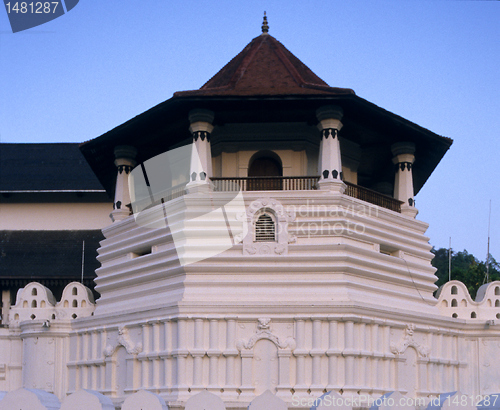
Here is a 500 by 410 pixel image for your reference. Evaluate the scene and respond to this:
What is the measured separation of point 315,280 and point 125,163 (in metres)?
7.79

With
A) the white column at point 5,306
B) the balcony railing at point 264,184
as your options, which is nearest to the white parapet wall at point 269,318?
the balcony railing at point 264,184

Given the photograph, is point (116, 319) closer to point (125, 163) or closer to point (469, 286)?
point (125, 163)

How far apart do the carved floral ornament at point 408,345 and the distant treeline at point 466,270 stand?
53.9ft

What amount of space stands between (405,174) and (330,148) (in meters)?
3.63

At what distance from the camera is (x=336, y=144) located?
22391 mm

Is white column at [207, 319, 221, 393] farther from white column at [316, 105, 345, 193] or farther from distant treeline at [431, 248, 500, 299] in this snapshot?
distant treeline at [431, 248, 500, 299]

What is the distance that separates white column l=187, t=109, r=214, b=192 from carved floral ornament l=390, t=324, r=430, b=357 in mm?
6985

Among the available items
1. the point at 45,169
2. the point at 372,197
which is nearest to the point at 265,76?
the point at 372,197

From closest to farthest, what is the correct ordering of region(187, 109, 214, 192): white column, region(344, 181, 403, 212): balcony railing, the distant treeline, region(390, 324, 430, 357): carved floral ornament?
1. region(390, 324, 430, 357): carved floral ornament
2. region(187, 109, 214, 192): white column
3. region(344, 181, 403, 212): balcony railing
4. the distant treeline

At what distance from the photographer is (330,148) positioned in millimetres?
22281

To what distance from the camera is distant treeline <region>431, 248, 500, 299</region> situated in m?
45.2

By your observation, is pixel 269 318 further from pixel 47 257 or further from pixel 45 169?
pixel 45 169

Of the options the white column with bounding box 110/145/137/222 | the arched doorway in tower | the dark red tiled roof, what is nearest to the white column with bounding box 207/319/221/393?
the arched doorway in tower

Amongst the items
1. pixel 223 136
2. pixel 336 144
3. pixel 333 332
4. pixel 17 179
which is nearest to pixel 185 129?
pixel 223 136
